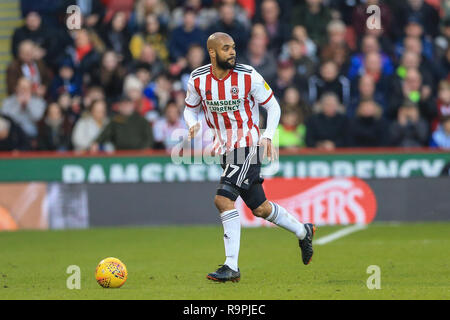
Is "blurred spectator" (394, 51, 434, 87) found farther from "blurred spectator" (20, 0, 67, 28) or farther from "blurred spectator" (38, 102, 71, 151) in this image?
"blurred spectator" (20, 0, 67, 28)

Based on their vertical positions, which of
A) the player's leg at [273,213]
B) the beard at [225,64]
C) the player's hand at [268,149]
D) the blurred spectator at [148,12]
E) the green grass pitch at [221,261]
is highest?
the blurred spectator at [148,12]

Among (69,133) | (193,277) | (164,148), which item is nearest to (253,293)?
(193,277)

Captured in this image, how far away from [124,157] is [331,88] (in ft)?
12.3

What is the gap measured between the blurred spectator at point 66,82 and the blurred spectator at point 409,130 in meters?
5.72

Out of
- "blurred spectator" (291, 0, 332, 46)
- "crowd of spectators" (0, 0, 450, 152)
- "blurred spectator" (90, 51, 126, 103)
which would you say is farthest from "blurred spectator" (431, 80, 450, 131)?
"blurred spectator" (90, 51, 126, 103)

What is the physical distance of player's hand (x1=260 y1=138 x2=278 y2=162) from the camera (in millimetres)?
8539

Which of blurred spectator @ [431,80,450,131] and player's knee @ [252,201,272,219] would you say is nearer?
player's knee @ [252,201,272,219]

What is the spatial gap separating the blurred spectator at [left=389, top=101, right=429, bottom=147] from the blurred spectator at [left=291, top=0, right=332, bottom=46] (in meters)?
2.75

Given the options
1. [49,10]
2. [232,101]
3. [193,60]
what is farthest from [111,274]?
[49,10]

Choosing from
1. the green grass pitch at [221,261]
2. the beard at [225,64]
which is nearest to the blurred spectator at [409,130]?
the green grass pitch at [221,261]

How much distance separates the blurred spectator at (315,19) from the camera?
17.7 meters

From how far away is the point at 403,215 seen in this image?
14867mm

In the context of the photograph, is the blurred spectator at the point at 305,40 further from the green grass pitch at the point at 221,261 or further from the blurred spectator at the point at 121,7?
the green grass pitch at the point at 221,261
